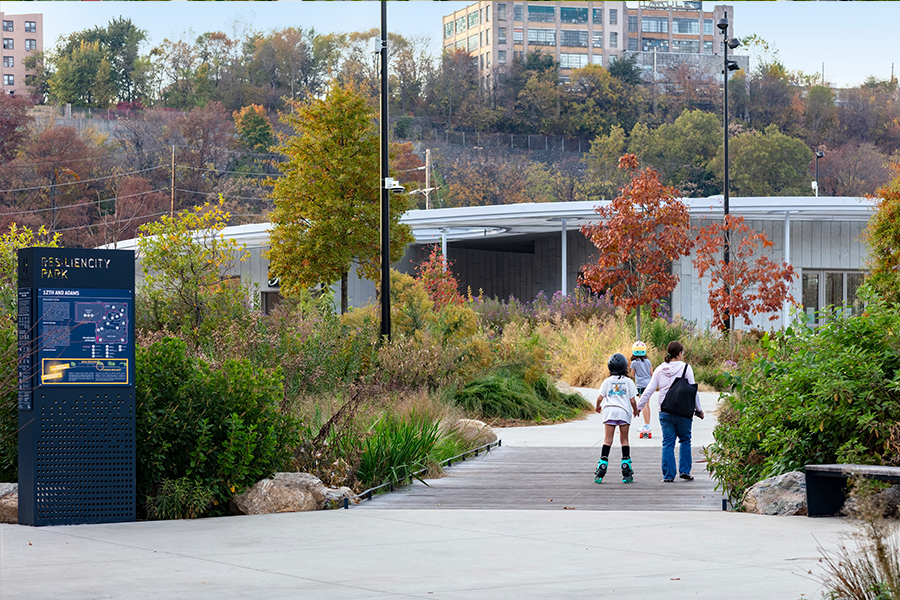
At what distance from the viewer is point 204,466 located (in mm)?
8797

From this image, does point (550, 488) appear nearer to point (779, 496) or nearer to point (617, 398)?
point (617, 398)

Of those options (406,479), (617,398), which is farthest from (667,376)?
(406,479)

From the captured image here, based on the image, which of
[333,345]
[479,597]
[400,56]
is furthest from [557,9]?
[479,597]

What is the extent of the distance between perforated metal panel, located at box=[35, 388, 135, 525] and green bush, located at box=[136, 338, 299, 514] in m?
0.28

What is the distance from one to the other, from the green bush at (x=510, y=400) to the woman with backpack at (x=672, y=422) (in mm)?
6076

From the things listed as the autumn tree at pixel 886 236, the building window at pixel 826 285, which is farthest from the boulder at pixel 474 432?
the building window at pixel 826 285

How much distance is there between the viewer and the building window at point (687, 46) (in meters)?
143

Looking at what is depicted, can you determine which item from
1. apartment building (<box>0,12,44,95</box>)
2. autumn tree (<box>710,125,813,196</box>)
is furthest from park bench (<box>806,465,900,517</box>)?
apartment building (<box>0,12,44,95</box>)

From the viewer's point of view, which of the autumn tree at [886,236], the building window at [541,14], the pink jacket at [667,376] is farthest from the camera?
the building window at [541,14]

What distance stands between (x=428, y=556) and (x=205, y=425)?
2754 millimetres

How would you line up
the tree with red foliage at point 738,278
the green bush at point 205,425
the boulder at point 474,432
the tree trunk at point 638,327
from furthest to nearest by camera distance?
the tree with red foliage at point 738,278 < the tree trunk at point 638,327 < the boulder at point 474,432 < the green bush at point 205,425

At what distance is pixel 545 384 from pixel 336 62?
86.2 m

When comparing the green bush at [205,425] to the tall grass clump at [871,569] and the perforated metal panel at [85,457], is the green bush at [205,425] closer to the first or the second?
the perforated metal panel at [85,457]

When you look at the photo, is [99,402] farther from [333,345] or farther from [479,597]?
[333,345]
